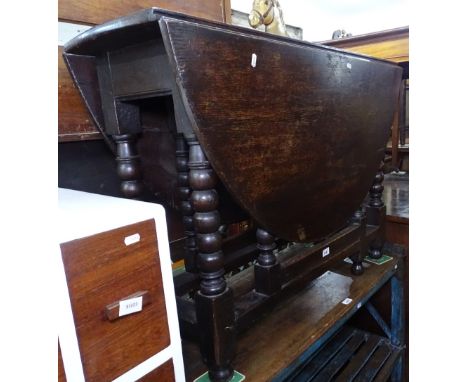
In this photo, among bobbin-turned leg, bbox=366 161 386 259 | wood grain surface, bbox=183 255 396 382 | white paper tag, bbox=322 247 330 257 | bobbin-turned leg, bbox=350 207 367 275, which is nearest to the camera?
wood grain surface, bbox=183 255 396 382

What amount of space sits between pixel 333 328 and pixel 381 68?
888mm

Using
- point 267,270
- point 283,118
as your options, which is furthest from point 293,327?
point 283,118

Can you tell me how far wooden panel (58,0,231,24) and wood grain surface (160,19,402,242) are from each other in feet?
2.17

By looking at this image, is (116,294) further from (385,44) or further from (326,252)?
(385,44)

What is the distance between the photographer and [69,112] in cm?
116

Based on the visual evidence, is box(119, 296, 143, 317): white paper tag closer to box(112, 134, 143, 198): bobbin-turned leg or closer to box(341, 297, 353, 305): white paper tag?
box(112, 134, 143, 198): bobbin-turned leg

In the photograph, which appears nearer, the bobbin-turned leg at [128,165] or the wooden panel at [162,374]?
the wooden panel at [162,374]

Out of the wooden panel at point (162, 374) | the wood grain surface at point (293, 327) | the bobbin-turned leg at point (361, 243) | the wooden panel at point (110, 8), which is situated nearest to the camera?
the wooden panel at point (162, 374)

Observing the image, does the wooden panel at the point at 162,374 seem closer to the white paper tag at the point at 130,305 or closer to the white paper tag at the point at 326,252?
the white paper tag at the point at 130,305

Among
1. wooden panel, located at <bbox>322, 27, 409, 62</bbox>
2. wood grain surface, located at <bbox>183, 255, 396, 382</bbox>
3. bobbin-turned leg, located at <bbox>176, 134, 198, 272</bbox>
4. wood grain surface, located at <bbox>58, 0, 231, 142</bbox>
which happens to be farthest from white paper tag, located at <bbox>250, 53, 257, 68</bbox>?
wooden panel, located at <bbox>322, 27, 409, 62</bbox>

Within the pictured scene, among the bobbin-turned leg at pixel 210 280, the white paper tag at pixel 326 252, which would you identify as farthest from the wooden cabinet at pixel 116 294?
the white paper tag at pixel 326 252

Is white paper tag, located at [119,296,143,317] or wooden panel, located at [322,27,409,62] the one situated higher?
wooden panel, located at [322,27,409,62]

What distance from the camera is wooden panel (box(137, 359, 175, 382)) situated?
69 cm

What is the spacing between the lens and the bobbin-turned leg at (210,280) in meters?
0.77
